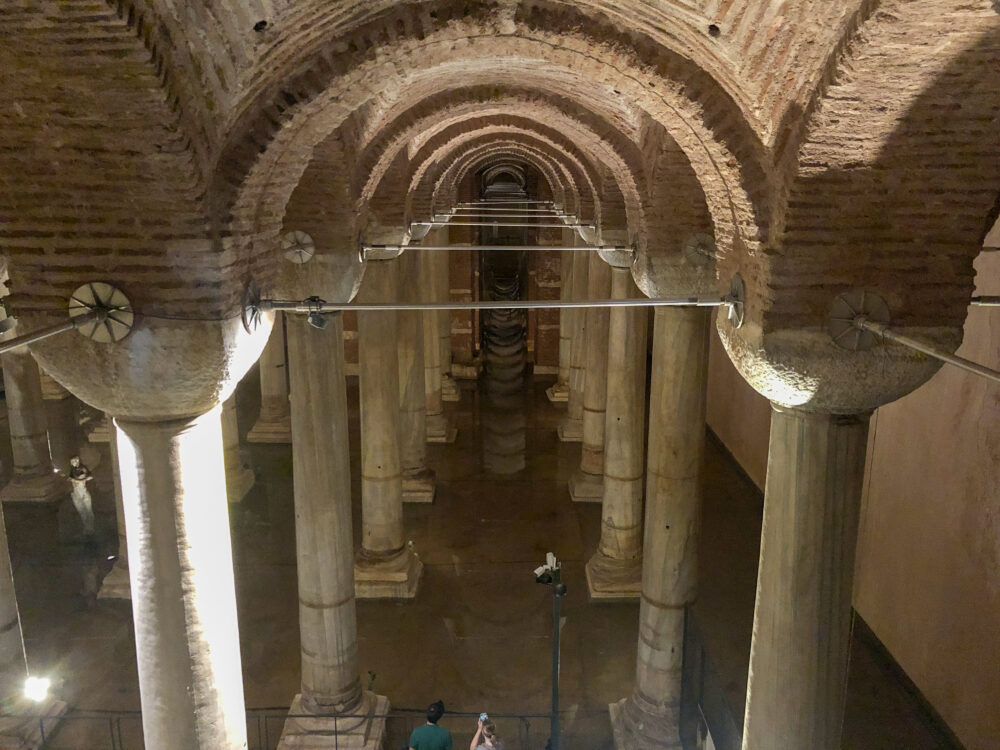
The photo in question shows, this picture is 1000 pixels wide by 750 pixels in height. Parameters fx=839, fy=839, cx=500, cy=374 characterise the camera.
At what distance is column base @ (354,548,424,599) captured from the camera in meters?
8.41

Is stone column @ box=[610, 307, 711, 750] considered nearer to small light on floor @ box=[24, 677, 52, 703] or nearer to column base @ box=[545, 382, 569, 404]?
small light on floor @ box=[24, 677, 52, 703]

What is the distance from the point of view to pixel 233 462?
10.5 m

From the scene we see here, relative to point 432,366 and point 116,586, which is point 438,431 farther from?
point 116,586

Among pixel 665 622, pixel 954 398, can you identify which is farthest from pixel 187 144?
pixel 954 398

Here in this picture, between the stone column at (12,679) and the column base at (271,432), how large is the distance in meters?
6.30

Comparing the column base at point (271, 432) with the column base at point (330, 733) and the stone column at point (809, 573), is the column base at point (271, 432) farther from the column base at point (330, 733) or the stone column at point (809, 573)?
the stone column at point (809, 573)

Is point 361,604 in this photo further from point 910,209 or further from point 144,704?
point 910,209

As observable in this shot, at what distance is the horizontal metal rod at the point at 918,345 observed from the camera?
2.59 meters

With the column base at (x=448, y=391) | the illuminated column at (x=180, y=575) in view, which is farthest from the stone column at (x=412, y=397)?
the illuminated column at (x=180, y=575)

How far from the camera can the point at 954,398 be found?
6395 millimetres

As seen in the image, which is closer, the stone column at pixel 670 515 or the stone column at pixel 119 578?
the stone column at pixel 670 515

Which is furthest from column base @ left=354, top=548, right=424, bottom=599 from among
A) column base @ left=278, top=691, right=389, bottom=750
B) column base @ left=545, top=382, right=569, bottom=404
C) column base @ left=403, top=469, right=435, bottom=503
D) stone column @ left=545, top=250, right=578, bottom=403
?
column base @ left=545, top=382, right=569, bottom=404

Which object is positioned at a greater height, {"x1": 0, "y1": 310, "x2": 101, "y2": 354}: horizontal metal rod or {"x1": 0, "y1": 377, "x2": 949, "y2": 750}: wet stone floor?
{"x1": 0, "y1": 310, "x2": 101, "y2": 354}: horizontal metal rod

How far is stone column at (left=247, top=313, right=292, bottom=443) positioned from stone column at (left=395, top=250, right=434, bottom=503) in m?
2.68
